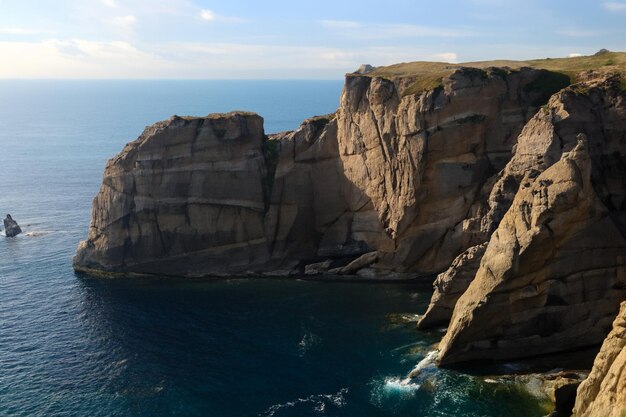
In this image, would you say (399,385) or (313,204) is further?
(313,204)

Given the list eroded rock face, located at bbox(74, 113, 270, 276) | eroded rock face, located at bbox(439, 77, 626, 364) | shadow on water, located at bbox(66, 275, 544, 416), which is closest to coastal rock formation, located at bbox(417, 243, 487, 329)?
shadow on water, located at bbox(66, 275, 544, 416)

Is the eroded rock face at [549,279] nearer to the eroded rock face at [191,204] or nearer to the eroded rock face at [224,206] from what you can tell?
the eroded rock face at [224,206]

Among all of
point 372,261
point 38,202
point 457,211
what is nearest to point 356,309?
point 372,261

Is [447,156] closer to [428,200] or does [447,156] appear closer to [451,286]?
[428,200]

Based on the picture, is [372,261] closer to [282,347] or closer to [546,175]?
[282,347]

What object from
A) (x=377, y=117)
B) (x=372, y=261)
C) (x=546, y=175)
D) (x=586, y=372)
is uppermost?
(x=377, y=117)

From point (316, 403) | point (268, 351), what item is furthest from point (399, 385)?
point (268, 351)

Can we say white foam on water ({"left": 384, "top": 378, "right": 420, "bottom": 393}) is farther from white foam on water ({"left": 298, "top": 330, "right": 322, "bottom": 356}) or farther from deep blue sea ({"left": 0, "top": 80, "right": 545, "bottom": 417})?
white foam on water ({"left": 298, "top": 330, "right": 322, "bottom": 356})
